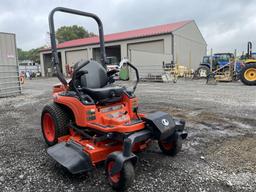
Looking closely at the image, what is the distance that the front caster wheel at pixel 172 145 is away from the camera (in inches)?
110

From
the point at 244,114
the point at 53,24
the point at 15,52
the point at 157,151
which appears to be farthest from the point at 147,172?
the point at 15,52

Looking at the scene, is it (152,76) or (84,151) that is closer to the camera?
(84,151)

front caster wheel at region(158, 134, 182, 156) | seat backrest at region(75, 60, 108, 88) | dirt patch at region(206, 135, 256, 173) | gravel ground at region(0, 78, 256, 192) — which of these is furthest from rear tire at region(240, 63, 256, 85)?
seat backrest at region(75, 60, 108, 88)

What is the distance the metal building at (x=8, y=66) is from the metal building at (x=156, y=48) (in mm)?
6617

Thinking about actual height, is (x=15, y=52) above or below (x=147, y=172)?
above

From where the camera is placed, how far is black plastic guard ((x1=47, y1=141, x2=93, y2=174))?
91.0 inches

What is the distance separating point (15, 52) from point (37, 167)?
836cm

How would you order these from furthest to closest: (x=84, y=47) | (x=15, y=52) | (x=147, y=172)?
(x=84, y=47), (x=15, y=52), (x=147, y=172)

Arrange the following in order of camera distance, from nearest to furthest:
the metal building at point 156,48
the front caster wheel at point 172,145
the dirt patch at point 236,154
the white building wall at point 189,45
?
the dirt patch at point 236,154 < the front caster wheel at point 172,145 < the metal building at point 156,48 < the white building wall at point 189,45

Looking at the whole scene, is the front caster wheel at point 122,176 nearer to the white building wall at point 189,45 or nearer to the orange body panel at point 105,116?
the orange body panel at point 105,116

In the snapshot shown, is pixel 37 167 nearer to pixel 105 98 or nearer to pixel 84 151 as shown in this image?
pixel 84 151

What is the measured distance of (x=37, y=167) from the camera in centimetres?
279

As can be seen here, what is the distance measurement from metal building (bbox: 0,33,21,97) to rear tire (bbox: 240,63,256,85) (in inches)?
446

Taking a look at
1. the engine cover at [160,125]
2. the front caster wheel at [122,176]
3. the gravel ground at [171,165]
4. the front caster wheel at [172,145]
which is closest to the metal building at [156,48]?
the gravel ground at [171,165]
